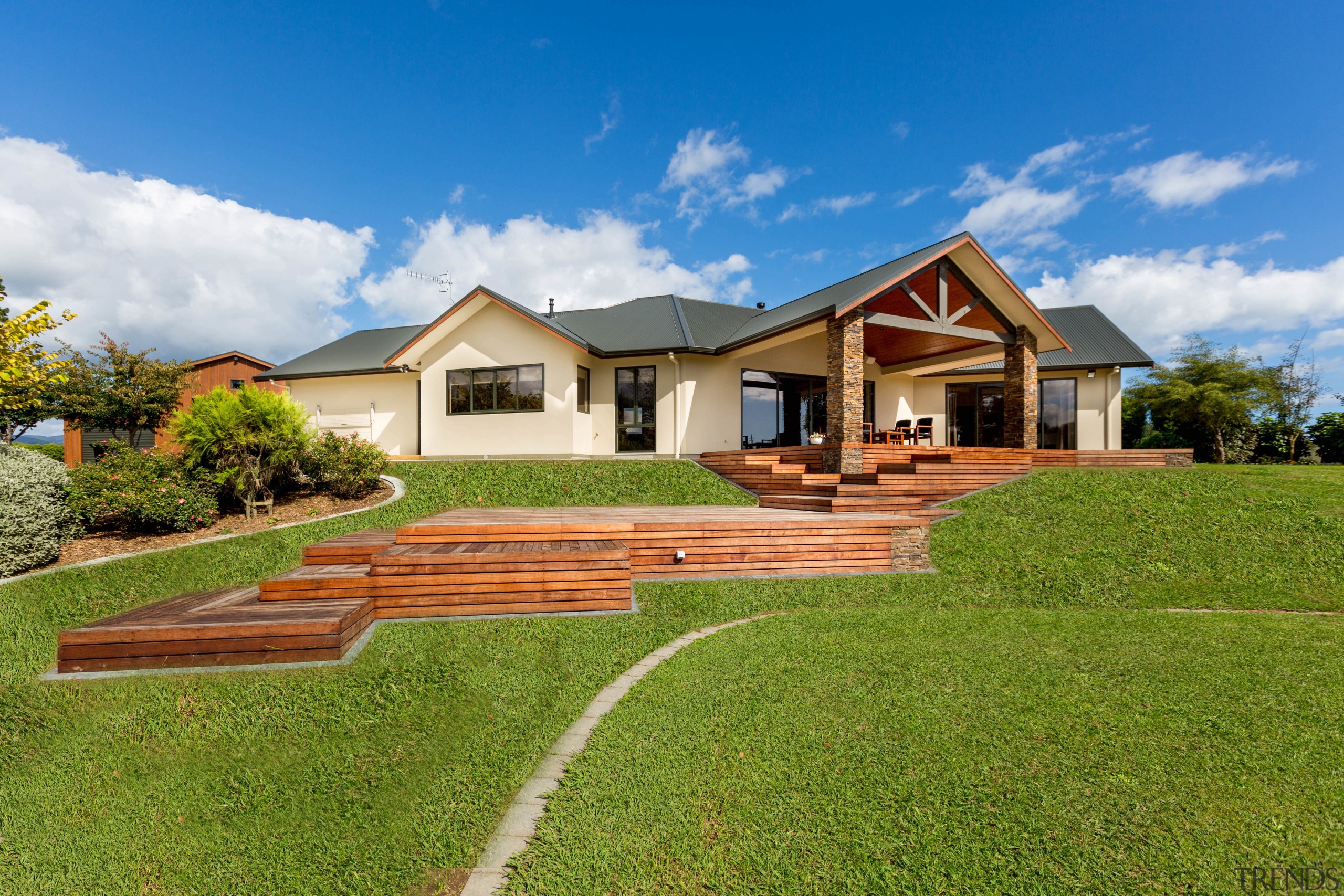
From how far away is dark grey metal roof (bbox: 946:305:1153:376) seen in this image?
1465 centimetres

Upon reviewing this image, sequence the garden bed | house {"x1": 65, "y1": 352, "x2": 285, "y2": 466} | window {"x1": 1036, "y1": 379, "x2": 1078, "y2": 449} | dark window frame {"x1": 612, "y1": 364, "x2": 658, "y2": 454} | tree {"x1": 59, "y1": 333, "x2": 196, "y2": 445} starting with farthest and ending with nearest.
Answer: house {"x1": 65, "y1": 352, "x2": 285, "y2": 466}, tree {"x1": 59, "y1": 333, "x2": 196, "y2": 445}, window {"x1": 1036, "y1": 379, "x2": 1078, "y2": 449}, dark window frame {"x1": 612, "y1": 364, "x2": 658, "y2": 454}, the garden bed

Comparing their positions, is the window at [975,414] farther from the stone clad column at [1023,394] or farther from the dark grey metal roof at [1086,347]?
the stone clad column at [1023,394]

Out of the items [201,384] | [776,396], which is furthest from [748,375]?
[201,384]

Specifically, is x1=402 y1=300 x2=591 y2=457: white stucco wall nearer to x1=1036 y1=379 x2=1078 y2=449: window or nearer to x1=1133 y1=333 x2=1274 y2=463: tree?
x1=1036 y1=379 x2=1078 y2=449: window

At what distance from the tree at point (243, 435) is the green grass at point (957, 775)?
28.1 ft

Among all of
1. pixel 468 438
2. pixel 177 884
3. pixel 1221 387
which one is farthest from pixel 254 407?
pixel 1221 387

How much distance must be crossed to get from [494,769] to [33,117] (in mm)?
14169

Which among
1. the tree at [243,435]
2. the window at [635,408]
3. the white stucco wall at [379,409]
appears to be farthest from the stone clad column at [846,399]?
the white stucco wall at [379,409]

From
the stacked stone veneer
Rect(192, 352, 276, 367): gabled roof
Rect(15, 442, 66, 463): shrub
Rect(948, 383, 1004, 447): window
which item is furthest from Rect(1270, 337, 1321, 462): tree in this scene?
Rect(15, 442, 66, 463): shrub

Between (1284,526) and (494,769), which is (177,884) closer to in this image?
(494,769)

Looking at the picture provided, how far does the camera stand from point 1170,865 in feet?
6.37

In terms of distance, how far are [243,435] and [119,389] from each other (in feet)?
43.1

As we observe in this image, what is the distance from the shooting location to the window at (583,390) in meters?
14.0

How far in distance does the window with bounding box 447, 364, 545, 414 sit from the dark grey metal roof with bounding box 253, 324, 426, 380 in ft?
8.84
